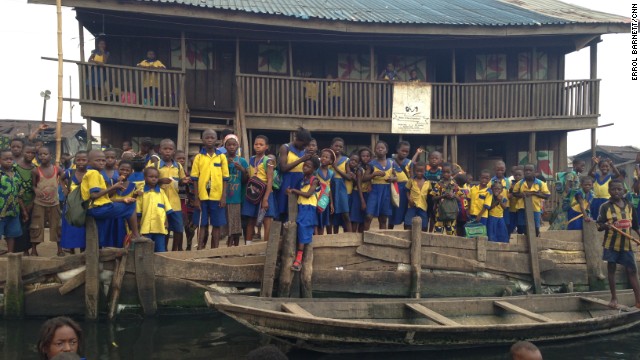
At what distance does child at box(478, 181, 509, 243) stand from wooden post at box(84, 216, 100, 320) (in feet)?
19.2

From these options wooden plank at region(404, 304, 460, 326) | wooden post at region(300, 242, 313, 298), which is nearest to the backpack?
wooden post at region(300, 242, 313, 298)

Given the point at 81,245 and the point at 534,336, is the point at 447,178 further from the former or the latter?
the point at 81,245

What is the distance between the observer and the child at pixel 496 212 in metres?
8.59

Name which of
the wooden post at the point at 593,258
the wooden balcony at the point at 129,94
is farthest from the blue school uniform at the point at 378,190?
the wooden balcony at the point at 129,94

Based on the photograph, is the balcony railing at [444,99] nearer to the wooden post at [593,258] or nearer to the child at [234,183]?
the child at [234,183]

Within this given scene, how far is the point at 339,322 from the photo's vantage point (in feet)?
18.1

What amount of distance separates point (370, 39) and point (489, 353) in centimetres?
944

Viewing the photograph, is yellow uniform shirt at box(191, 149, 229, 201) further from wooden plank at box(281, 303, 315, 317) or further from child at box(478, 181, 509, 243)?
child at box(478, 181, 509, 243)

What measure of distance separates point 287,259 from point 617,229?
4.42 m

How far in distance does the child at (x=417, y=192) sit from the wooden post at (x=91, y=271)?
4.51 m

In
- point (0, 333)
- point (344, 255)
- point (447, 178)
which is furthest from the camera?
point (447, 178)

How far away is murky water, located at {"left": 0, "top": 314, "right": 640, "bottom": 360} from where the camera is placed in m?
5.91

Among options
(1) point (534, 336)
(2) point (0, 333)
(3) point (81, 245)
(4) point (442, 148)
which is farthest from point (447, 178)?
(4) point (442, 148)

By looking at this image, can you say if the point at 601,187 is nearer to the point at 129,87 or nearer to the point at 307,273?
the point at 307,273
